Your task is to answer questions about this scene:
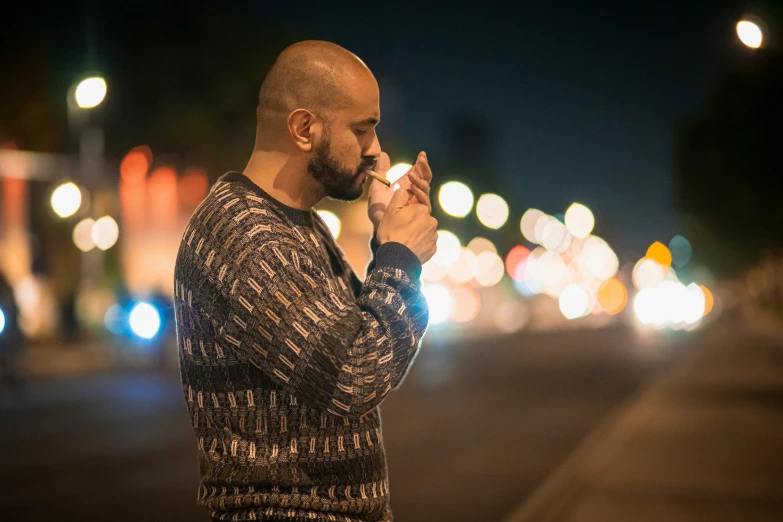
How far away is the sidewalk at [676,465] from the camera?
8.63 metres

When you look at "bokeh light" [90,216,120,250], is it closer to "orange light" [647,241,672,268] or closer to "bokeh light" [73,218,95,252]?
"bokeh light" [73,218,95,252]

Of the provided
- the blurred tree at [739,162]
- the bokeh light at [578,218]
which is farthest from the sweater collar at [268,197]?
the bokeh light at [578,218]

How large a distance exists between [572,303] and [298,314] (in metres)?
103

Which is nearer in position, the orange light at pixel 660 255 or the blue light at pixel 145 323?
the blue light at pixel 145 323

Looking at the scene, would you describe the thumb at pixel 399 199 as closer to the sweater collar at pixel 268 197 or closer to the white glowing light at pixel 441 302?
the sweater collar at pixel 268 197

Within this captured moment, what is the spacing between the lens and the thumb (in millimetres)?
2363

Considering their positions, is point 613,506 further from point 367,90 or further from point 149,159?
point 149,159

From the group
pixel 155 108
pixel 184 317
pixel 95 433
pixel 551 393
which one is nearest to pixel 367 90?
pixel 184 317

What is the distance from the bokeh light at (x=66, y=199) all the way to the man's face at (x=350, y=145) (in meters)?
23.2

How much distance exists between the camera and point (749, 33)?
2011 cm

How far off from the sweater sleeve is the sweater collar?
20cm

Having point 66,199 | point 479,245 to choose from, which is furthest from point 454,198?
point 479,245

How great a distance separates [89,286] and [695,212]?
150 ft

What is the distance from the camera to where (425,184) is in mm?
2445
